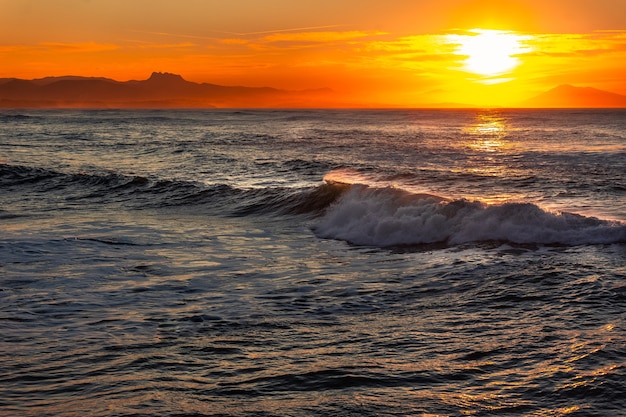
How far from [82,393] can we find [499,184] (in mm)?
20948

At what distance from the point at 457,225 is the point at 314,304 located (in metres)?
6.77

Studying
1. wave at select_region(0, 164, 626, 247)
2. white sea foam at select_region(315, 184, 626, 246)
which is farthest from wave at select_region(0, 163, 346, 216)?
white sea foam at select_region(315, 184, 626, 246)

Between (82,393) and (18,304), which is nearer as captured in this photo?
(82,393)

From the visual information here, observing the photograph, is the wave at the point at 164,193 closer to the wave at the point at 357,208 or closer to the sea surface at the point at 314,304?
the wave at the point at 357,208

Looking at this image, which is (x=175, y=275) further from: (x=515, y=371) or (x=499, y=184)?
(x=499, y=184)

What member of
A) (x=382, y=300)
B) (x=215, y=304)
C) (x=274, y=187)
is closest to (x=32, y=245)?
(x=215, y=304)

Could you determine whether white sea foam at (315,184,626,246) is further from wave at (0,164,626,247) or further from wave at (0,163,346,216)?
wave at (0,163,346,216)

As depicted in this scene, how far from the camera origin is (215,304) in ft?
31.3

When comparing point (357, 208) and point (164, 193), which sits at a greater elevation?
point (357, 208)

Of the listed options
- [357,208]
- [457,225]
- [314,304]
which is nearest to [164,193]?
[357,208]

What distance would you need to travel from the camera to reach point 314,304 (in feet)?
31.3

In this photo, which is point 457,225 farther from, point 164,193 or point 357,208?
point 164,193

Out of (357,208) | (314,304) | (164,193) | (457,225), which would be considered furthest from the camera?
(164,193)

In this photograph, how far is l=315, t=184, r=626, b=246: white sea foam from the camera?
14094 millimetres
